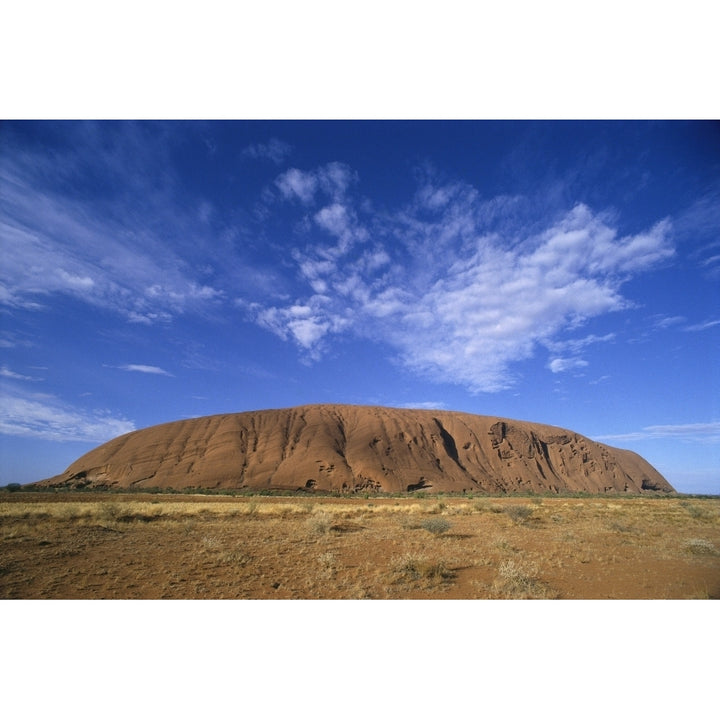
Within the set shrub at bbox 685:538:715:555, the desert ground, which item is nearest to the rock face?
the desert ground

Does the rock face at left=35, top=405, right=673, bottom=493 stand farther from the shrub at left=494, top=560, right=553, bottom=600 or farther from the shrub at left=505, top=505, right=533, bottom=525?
the shrub at left=494, top=560, right=553, bottom=600

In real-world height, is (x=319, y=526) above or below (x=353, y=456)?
below

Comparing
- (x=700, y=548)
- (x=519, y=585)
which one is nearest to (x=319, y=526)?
(x=519, y=585)

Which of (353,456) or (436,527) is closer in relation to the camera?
(436,527)

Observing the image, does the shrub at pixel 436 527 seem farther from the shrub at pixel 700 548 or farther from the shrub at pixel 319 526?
the shrub at pixel 700 548

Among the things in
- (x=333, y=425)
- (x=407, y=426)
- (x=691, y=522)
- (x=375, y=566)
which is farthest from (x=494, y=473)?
(x=375, y=566)

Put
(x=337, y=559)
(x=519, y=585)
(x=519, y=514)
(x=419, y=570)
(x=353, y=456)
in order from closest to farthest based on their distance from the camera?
(x=519, y=585)
(x=419, y=570)
(x=337, y=559)
(x=519, y=514)
(x=353, y=456)

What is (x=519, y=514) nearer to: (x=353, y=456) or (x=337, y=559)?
(x=337, y=559)
